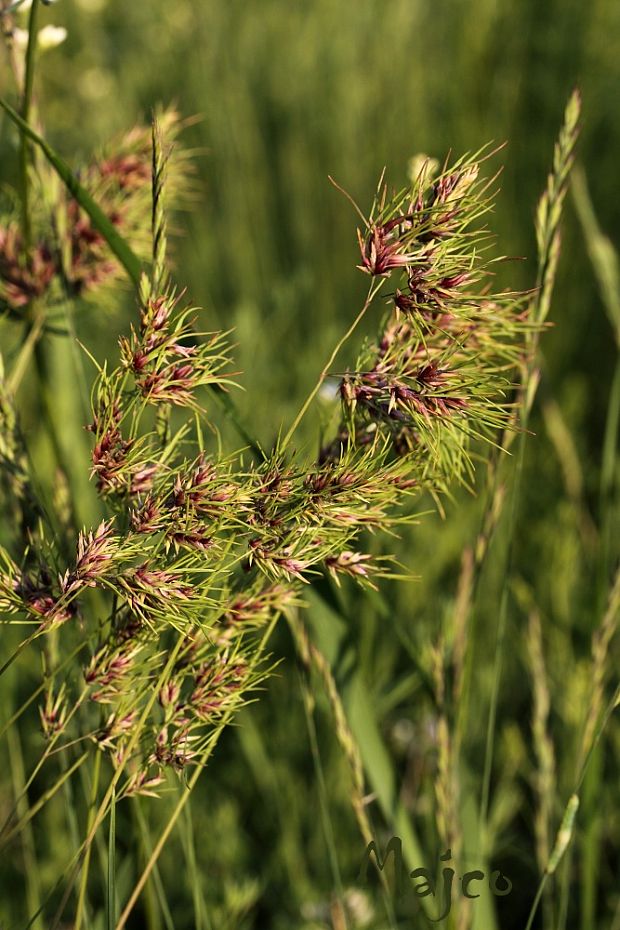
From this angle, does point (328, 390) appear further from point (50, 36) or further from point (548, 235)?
point (548, 235)

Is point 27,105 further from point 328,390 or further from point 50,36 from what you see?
point 328,390

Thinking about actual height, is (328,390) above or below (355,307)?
above

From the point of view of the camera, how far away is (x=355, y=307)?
2334 millimetres

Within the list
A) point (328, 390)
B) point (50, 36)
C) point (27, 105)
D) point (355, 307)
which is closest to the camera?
point (27, 105)

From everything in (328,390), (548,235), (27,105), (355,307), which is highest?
(27,105)

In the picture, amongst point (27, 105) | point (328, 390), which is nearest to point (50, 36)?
point (27, 105)

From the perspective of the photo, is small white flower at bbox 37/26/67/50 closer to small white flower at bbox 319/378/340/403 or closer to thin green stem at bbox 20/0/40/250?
thin green stem at bbox 20/0/40/250

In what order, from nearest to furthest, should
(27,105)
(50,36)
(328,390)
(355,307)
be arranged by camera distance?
(27,105) < (50,36) < (328,390) < (355,307)

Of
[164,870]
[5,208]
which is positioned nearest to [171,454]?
[5,208]

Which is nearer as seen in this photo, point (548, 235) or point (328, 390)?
point (548, 235)

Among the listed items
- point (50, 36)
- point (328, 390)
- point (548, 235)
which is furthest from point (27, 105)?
point (328, 390)

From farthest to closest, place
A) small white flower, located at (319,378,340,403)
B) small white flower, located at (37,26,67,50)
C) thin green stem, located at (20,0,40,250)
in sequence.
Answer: small white flower, located at (319,378,340,403) < small white flower, located at (37,26,67,50) < thin green stem, located at (20,0,40,250)

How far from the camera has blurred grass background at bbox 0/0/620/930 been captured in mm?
1257

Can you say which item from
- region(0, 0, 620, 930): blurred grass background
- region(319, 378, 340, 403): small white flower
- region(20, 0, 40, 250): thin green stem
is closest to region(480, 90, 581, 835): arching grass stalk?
region(0, 0, 620, 930): blurred grass background
